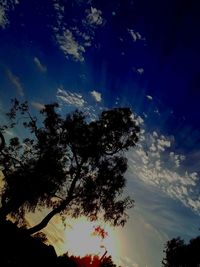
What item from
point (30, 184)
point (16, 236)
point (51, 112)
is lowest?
point (16, 236)

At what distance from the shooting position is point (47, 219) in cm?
3369

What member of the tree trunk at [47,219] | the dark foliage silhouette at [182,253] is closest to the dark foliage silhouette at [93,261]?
the tree trunk at [47,219]

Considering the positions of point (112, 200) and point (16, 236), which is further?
point (112, 200)

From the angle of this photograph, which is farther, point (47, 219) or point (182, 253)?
point (182, 253)

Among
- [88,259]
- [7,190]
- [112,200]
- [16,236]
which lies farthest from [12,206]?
[88,259]

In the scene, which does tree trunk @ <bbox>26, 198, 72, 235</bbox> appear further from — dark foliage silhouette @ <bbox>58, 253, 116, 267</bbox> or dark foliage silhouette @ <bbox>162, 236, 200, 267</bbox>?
dark foliage silhouette @ <bbox>162, 236, 200, 267</bbox>

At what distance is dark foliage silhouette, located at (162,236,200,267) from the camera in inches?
2432

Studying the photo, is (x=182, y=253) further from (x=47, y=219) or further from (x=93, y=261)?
(x=47, y=219)

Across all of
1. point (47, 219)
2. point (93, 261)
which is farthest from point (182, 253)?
point (47, 219)

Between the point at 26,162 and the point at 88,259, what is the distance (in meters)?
15.9

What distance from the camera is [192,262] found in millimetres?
61812

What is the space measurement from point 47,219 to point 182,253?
40627mm

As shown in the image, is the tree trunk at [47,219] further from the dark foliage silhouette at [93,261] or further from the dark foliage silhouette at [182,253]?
the dark foliage silhouette at [182,253]

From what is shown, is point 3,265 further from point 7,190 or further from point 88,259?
point 88,259
